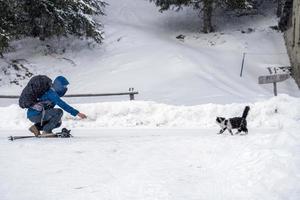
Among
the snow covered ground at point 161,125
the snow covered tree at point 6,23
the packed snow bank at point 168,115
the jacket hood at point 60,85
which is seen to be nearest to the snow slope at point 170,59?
the snow covered ground at point 161,125

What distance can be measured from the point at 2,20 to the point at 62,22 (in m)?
3.87

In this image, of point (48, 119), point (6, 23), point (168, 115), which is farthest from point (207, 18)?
point (48, 119)

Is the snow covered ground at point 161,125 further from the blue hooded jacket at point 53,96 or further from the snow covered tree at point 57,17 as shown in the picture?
the snow covered tree at point 57,17

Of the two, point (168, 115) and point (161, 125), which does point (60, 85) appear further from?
point (168, 115)

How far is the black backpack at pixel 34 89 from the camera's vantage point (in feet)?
32.4

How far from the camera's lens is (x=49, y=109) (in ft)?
34.0

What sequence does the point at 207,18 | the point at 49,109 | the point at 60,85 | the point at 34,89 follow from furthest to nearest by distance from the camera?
the point at 207,18 < the point at 49,109 < the point at 60,85 < the point at 34,89

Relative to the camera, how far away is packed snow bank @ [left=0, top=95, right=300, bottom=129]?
43.4 ft

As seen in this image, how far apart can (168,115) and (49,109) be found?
4.47 m

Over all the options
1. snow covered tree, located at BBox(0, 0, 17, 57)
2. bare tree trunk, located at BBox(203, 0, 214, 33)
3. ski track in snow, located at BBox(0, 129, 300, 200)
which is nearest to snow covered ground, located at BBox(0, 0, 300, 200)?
ski track in snow, located at BBox(0, 129, 300, 200)

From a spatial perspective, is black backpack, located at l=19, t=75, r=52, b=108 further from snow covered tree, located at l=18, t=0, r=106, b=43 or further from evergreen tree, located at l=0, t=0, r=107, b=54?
snow covered tree, located at l=18, t=0, r=106, b=43

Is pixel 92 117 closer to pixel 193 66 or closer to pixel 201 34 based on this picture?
pixel 193 66

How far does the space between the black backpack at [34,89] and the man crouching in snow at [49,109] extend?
0.40 ft

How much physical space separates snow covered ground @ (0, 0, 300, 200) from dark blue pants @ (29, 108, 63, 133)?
0.41 metres
